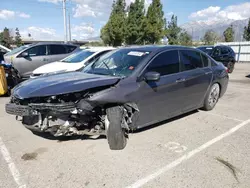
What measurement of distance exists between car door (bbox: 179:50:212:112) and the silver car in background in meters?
6.45

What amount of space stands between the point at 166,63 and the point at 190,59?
2.86ft

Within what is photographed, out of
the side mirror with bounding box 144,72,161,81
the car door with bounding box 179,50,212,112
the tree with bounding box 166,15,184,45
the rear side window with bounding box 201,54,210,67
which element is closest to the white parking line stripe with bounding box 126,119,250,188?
the car door with bounding box 179,50,212,112

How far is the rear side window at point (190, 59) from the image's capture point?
454 centimetres

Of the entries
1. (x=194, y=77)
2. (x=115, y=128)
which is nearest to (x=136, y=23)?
(x=194, y=77)

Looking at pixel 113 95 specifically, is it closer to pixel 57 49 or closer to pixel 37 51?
pixel 37 51

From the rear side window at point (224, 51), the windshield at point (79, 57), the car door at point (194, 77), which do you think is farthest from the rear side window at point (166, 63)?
the rear side window at point (224, 51)

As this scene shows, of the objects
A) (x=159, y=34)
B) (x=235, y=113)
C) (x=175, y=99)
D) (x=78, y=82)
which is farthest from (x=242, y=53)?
(x=78, y=82)

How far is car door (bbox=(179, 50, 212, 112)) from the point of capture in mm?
4508

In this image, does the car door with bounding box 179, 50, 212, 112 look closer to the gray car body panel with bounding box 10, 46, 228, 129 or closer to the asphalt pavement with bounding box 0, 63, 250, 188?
the gray car body panel with bounding box 10, 46, 228, 129

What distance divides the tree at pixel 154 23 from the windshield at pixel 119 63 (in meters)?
28.0

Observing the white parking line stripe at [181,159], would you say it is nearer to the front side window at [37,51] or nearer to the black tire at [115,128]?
the black tire at [115,128]

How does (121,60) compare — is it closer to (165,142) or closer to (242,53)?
(165,142)

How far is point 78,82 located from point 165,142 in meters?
1.80

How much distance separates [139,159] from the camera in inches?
128
